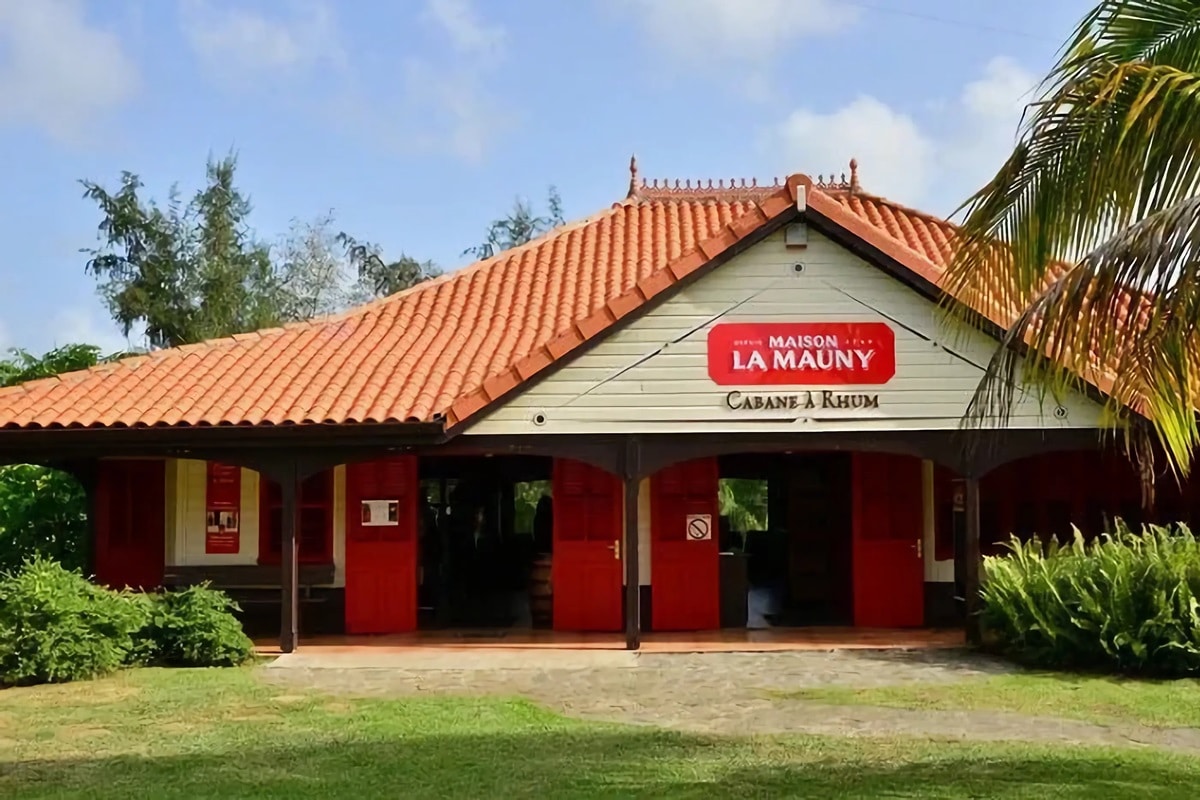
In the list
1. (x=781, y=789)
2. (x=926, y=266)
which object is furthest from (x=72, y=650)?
(x=926, y=266)

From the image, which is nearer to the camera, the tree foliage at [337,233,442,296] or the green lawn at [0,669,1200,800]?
the green lawn at [0,669,1200,800]

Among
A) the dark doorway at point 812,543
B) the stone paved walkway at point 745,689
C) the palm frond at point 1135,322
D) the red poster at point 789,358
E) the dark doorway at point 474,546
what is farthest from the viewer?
the dark doorway at point 474,546

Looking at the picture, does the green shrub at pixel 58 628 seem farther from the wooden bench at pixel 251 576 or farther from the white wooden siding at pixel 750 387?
the white wooden siding at pixel 750 387

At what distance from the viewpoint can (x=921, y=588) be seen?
48.2 ft

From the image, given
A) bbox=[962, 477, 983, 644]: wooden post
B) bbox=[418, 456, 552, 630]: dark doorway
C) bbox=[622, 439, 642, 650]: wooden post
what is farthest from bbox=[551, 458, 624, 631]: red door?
bbox=[962, 477, 983, 644]: wooden post

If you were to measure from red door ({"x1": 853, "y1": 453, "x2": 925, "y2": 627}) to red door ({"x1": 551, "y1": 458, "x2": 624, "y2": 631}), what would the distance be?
2848 mm

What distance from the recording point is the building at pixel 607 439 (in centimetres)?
1290

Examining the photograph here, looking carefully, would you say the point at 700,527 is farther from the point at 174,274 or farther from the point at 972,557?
the point at 174,274

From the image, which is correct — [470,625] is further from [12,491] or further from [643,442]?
[12,491]

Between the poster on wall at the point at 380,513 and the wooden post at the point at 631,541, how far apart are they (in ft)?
9.90

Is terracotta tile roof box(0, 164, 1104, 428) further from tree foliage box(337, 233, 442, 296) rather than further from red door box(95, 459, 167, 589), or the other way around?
tree foliage box(337, 233, 442, 296)

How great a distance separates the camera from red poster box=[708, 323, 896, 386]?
12992 millimetres

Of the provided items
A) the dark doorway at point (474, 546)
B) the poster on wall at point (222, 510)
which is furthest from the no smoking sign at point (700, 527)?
the poster on wall at point (222, 510)

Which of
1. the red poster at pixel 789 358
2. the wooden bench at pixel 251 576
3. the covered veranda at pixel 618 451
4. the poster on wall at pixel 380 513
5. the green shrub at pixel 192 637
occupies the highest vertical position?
the red poster at pixel 789 358
